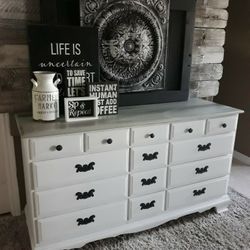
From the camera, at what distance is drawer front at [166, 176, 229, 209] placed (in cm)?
198

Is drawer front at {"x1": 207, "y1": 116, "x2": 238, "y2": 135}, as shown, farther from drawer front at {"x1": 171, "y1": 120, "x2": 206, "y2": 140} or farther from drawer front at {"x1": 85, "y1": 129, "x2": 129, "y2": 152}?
drawer front at {"x1": 85, "y1": 129, "x2": 129, "y2": 152}

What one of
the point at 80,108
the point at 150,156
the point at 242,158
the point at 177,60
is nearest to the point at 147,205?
the point at 150,156

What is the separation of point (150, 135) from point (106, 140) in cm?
29

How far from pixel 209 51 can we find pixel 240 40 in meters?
0.83

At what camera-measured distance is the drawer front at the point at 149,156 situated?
68.7 inches

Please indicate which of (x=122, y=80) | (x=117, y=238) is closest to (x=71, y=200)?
(x=117, y=238)

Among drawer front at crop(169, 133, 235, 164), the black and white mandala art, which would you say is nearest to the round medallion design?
the black and white mandala art

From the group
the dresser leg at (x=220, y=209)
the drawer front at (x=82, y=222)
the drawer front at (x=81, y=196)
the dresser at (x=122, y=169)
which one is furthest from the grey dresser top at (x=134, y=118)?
the dresser leg at (x=220, y=209)

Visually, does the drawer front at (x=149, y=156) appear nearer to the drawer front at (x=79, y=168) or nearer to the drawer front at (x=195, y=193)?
the drawer front at (x=79, y=168)

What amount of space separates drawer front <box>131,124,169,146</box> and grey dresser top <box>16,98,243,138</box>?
44 millimetres

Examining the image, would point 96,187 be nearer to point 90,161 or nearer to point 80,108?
point 90,161

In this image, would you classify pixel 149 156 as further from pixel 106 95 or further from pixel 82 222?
pixel 82 222

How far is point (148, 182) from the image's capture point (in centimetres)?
185

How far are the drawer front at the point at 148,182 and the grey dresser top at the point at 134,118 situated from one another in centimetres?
35
